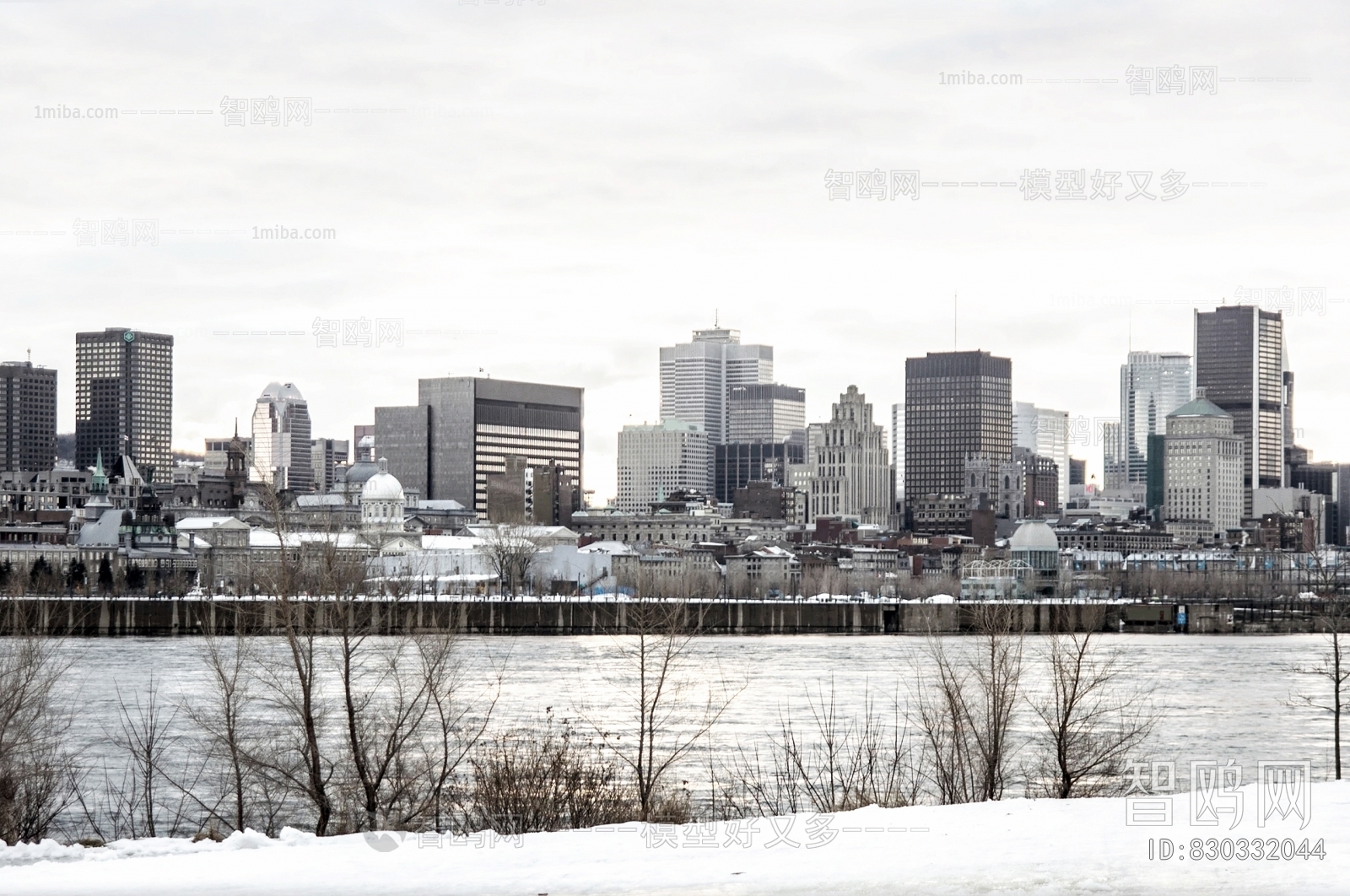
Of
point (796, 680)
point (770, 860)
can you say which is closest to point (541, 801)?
point (770, 860)

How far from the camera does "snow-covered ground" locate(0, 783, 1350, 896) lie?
18.8m

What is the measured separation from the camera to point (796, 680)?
7650 cm

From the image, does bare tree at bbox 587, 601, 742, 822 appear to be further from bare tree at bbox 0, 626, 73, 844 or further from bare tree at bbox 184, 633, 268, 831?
bare tree at bbox 0, 626, 73, 844

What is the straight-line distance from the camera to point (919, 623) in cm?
13788

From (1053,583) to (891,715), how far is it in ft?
483

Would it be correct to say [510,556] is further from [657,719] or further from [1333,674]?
[1333,674]

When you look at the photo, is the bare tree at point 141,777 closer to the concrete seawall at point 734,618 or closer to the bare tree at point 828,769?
the bare tree at point 828,769

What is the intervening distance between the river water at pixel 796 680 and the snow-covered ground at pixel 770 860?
16.2 meters

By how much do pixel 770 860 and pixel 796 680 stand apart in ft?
185

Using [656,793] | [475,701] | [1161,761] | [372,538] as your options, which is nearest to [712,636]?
[372,538]

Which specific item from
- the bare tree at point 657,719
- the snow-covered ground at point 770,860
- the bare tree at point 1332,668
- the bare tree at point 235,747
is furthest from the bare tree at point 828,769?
the bare tree at point 1332,668

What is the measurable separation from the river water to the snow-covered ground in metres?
16.2

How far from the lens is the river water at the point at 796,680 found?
50.9 metres

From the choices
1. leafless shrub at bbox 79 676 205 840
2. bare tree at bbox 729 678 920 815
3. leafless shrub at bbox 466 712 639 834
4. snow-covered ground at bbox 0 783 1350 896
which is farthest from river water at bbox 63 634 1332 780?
snow-covered ground at bbox 0 783 1350 896
